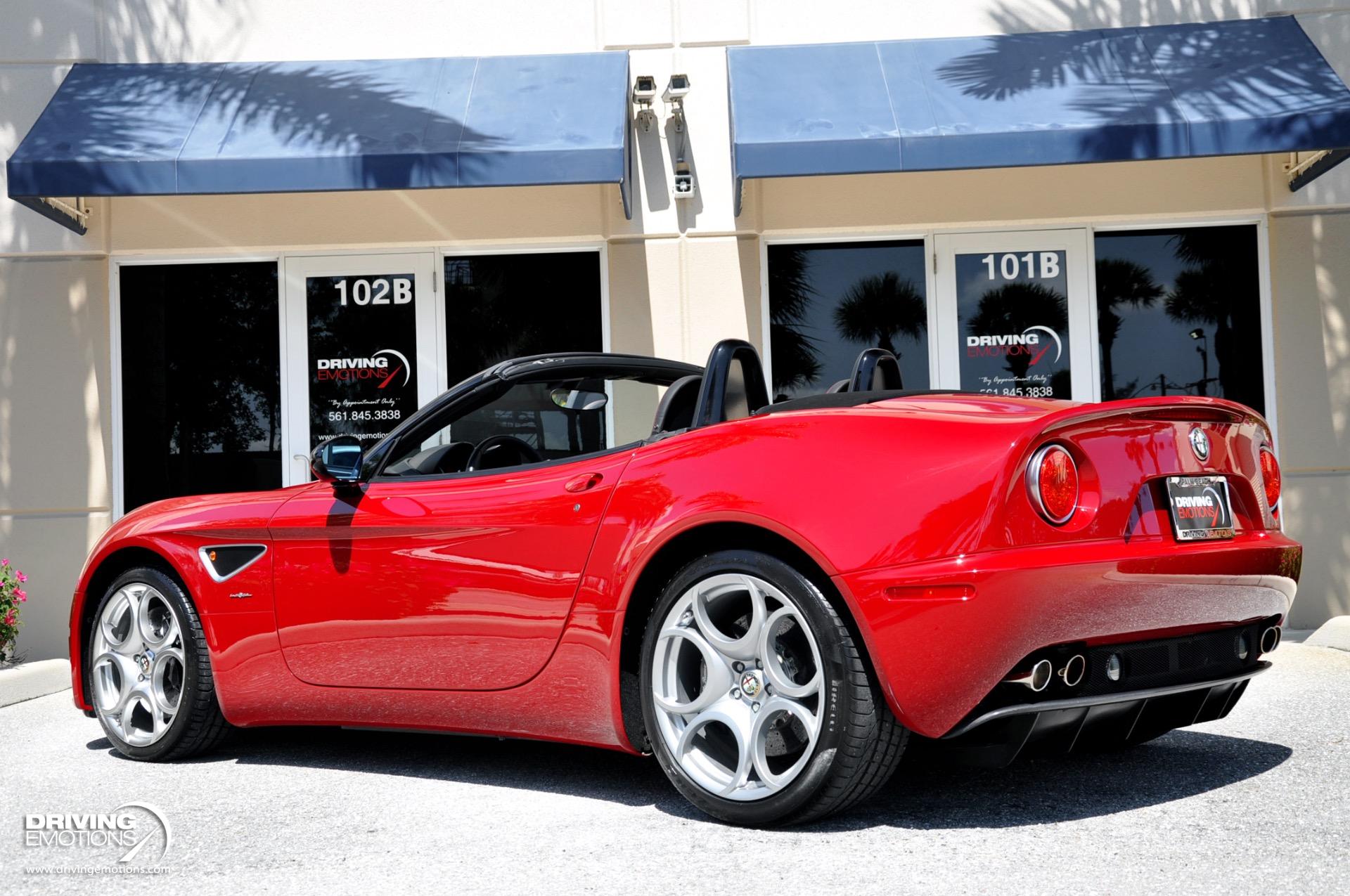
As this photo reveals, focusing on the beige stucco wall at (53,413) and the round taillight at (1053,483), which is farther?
the beige stucco wall at (53,413)

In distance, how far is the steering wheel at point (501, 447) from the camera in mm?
4277

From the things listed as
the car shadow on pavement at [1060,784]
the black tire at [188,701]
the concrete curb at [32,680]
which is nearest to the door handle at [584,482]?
the car shadow on pavement at [1060,784]

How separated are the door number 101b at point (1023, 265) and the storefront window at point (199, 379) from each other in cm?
503

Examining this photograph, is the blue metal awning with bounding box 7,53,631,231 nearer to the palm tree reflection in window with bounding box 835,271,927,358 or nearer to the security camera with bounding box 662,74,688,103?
the security camera with bounding box 662,74,688,103

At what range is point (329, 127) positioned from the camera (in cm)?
771

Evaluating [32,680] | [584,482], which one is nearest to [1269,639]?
[584,482]

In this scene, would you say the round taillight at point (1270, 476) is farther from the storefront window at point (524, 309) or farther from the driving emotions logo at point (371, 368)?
the driving emotions logo at point (371, 368)

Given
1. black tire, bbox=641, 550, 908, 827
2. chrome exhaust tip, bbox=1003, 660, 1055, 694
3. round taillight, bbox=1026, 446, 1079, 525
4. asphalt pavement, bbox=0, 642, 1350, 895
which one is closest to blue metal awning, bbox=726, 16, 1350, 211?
asphalt pavement, bbox=0, 642, 1350, 895

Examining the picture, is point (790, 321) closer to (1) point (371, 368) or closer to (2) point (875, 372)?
(1) point (371, 368)

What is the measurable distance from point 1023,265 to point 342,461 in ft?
19.5

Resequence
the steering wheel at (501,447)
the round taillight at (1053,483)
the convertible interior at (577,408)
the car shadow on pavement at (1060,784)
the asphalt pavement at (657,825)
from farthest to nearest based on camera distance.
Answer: the steering wheel at (501,447) < the convertible interior at (577,408) < the car shadow on pavement at (1060,784) < the round taillight at (1053,483) < the asphalt pavement at (657,825)

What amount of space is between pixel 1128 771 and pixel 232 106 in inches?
264

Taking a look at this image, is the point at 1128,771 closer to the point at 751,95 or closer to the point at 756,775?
the point at 756,775
